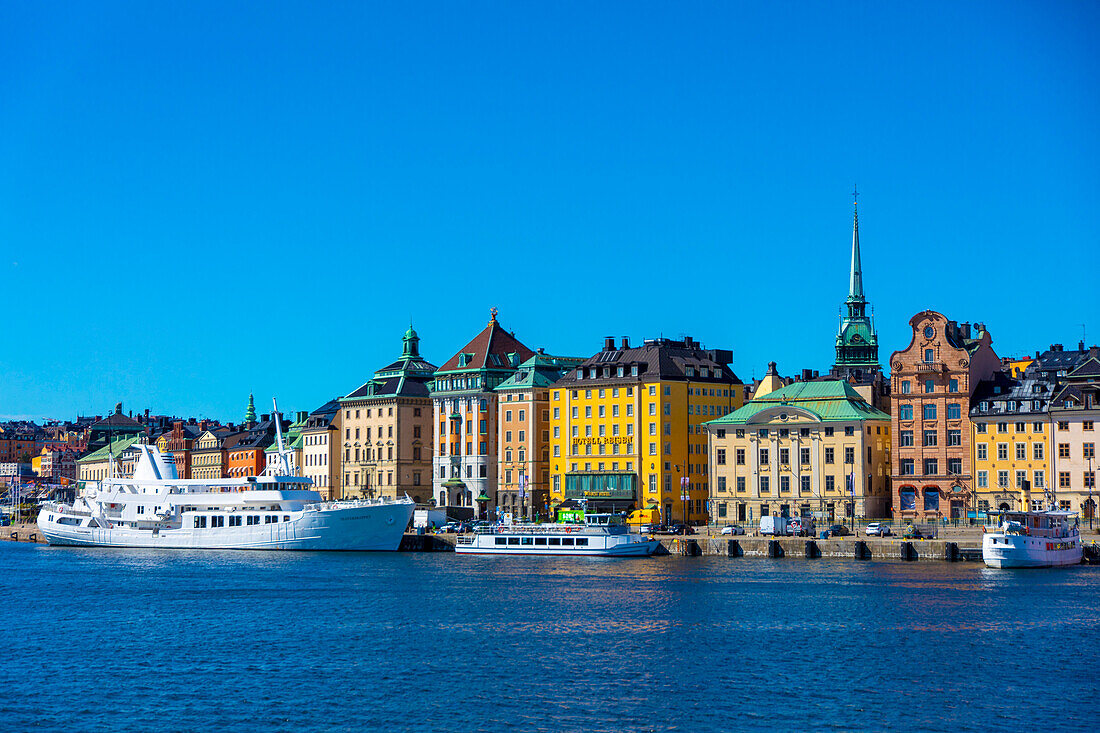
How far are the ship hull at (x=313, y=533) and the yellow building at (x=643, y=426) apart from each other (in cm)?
2960

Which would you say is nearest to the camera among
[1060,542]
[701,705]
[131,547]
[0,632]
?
[701,705]

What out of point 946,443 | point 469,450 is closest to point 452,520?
point 469,450

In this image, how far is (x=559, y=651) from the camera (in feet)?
205

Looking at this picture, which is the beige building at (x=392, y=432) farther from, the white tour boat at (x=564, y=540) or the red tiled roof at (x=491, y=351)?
the white tour boat at (x=564, y=540)

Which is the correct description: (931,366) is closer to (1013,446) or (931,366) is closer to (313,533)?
(1013,446)

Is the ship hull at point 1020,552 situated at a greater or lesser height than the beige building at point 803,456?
lesser

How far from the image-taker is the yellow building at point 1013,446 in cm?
12794

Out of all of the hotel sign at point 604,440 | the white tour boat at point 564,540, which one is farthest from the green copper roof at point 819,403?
the white tour boat at point 564,540

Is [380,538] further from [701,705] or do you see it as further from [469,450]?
[701,705]

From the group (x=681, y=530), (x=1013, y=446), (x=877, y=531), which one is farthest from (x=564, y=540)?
(x=1013, y=446)

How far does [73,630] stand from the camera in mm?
70812

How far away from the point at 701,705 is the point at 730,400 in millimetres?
109501

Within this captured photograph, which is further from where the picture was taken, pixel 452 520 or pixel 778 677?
pixel 452 520

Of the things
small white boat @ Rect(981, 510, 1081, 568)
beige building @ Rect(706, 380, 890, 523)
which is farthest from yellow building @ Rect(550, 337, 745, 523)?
small white boat @ Rect(981, 510, 1081, 568)
